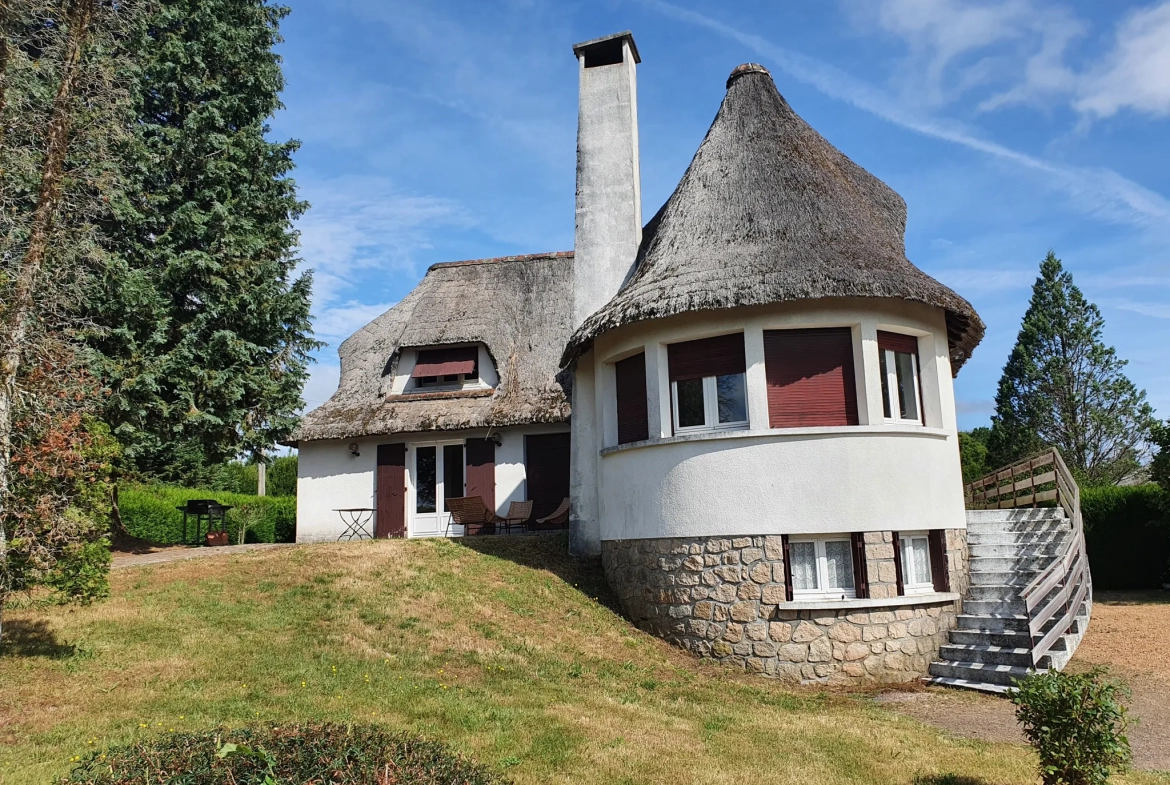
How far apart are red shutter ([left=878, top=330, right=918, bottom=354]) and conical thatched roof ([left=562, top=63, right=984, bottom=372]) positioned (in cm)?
80

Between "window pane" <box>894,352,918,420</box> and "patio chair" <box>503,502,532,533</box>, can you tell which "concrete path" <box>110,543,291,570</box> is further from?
"window pane" <box>894,352,918,420</box>

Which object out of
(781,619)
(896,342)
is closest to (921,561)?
(781,619)

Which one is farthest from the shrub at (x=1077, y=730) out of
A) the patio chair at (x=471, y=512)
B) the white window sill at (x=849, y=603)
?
the patio chair at (x=471, y=512)

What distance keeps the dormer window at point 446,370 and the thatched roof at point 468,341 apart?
430mm

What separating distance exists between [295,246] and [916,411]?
14.9m

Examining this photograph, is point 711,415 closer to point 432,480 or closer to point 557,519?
point 557,519

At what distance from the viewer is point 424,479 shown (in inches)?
798

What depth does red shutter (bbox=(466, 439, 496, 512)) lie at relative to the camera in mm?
19578

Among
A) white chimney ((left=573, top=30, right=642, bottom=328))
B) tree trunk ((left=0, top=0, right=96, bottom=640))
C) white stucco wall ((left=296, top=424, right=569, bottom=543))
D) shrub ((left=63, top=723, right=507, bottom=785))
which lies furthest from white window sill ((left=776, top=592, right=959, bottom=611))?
white stucco wall ((left=296, top=424, right=569, bottom=543))

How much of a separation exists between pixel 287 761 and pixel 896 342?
10.2 metres

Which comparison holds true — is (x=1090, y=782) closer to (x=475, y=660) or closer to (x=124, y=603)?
(x=475, y=660)

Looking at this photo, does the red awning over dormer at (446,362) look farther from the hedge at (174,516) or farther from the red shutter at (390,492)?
the hedge at (174,516)

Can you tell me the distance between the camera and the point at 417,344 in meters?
20.7

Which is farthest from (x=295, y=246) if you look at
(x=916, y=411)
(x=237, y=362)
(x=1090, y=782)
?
(x=1090, y=782)
